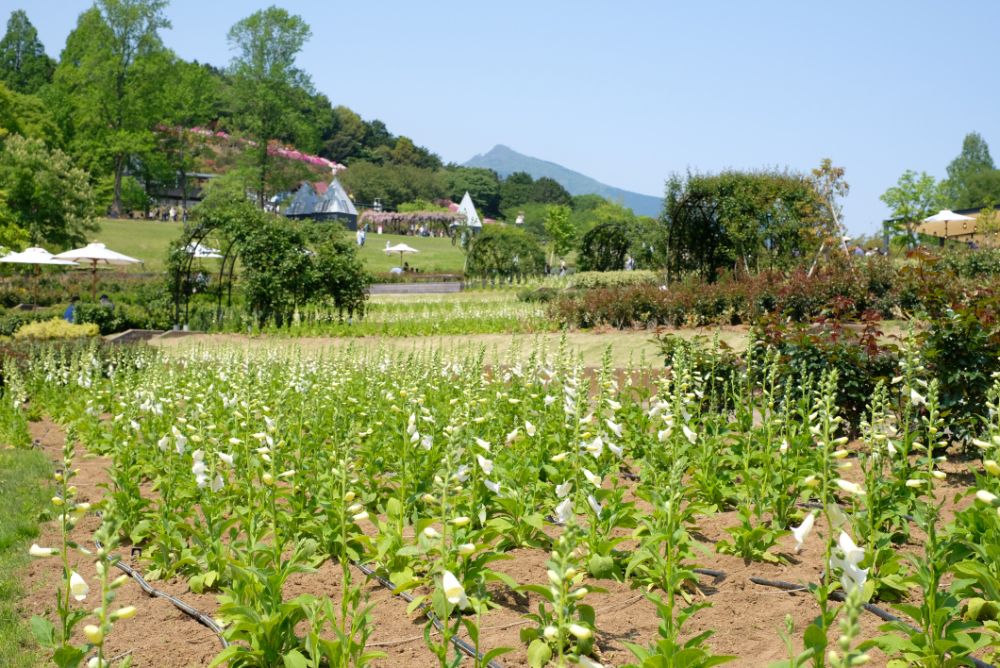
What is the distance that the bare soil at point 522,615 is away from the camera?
11.4ft

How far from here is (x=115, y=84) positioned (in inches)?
2336

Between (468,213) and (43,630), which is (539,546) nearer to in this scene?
(43,630)

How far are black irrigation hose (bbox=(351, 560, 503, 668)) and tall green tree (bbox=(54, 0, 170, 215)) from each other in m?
61.5

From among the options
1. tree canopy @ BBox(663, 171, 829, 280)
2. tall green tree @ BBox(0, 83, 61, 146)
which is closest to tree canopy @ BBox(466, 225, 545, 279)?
tree canopy @ BBox(663, 171, 829, 280)

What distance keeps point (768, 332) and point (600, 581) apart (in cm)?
432

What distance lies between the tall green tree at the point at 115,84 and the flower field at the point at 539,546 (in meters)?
59.8

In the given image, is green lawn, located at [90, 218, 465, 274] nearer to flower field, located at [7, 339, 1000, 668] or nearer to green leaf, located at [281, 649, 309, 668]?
flower field, located at [7, 339, 1000, 668]

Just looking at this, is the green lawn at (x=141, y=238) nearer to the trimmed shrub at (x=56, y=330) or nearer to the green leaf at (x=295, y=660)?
the trimmed shrub at (x=56, y=330)

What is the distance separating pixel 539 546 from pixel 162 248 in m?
50.1

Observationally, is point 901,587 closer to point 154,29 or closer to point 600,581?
point 600,581

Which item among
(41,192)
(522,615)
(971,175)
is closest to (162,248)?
(41,192)

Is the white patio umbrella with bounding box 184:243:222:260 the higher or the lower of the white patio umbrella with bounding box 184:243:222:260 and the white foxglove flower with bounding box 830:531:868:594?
the higher

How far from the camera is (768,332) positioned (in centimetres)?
778

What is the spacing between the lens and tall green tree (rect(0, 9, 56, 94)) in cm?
8044
